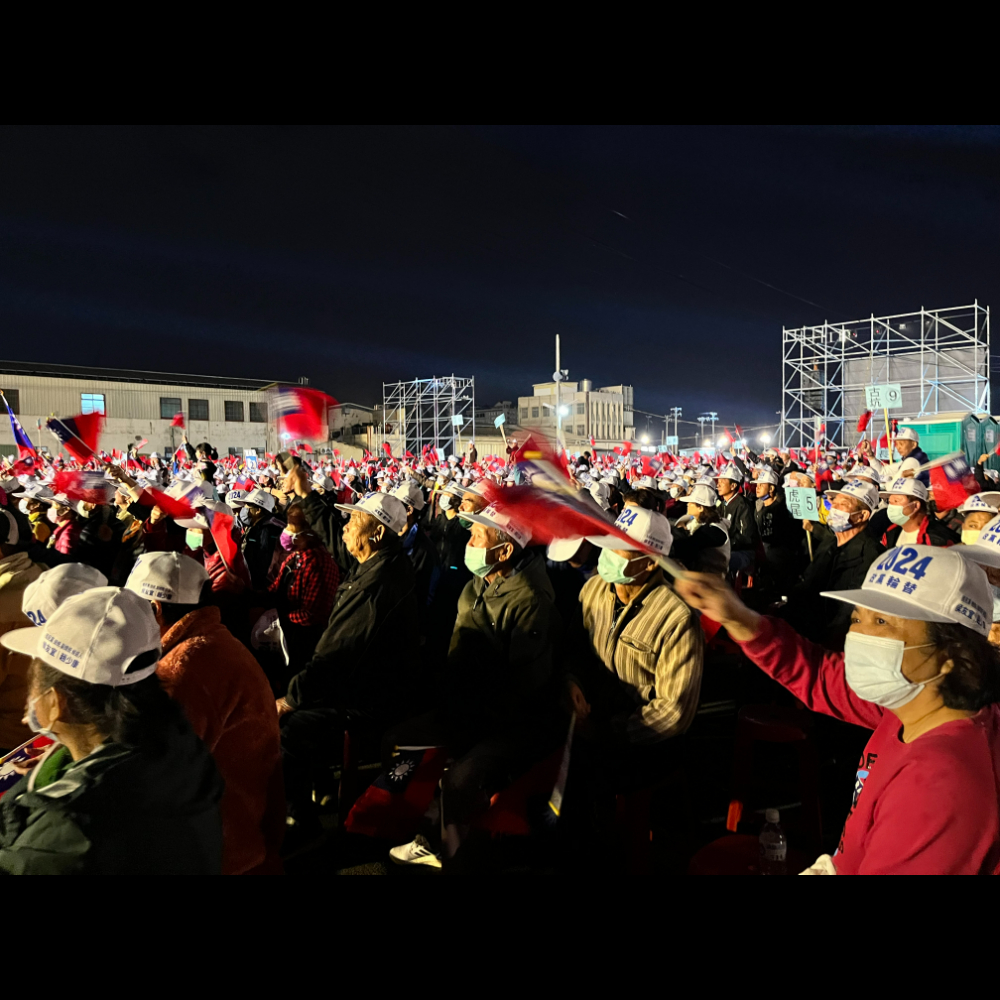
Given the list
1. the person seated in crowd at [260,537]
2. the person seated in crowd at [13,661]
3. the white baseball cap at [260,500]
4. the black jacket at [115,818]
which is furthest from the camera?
the white baseball cap at [260,500]

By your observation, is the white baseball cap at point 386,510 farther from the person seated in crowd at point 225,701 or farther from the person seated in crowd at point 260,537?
the person seated in crowd at point 260,537

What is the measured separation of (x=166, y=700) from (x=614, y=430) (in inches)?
2535

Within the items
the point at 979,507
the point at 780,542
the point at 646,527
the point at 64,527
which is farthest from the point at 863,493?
the point at 64,527

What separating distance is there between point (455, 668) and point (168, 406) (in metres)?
50.8

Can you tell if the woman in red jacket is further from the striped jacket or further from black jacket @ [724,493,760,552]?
black jacket @ [724,493,760,552]

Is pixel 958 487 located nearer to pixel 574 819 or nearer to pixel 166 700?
pixel 574 819

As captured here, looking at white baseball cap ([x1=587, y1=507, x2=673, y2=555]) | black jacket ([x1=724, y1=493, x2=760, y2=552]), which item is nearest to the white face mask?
white baseball cap ([x1=587, y1=507, x2=673, y2=555])

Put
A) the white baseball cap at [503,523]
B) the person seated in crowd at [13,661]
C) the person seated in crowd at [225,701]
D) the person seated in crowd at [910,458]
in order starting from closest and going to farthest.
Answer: the person seated in crowd at [225,701], the person seated in crowd at [13,661], the white baseball cap at [503,523], the person seated in crowd at [910,458]

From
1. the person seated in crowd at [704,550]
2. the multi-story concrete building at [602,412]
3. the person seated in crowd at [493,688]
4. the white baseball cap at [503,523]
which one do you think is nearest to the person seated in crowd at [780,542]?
the person seated in crowd at [704,550]

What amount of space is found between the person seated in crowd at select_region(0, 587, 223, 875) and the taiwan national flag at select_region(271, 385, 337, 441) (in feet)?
14.5

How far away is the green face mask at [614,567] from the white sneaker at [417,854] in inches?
73.4

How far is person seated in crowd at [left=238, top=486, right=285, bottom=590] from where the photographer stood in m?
7.79

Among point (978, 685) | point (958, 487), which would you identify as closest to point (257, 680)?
point (978, 685)

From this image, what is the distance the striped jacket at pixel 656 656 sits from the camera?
11.4ft
